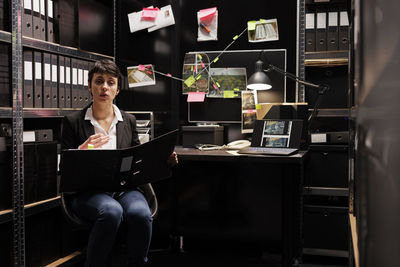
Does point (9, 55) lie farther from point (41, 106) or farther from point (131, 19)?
point (131, 19)

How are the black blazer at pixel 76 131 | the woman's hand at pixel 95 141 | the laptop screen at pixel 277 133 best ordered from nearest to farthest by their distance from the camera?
the woman's hand at pixel 95 141
the black blazer at pixel 76 131
the laptop screen at pixel 277 133

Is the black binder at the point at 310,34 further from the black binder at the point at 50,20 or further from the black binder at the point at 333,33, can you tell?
the black binder at the point at 50,20

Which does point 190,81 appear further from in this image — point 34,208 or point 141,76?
point 34,208

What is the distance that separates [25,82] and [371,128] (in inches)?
77.6

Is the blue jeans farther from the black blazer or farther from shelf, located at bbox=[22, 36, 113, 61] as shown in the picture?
A: shelf, located at bbox=[22, 36, 113, 61]

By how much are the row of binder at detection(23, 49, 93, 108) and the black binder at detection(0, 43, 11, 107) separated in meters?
0.13

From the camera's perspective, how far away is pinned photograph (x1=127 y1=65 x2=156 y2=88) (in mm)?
2931

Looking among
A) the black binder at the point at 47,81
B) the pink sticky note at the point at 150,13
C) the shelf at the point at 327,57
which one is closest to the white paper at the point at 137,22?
the pink sticky note at the point at 150,13

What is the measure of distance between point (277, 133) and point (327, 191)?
530 millimetres

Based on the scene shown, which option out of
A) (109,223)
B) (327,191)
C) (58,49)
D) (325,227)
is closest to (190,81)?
(58,49)

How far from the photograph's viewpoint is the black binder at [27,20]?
2.13 m

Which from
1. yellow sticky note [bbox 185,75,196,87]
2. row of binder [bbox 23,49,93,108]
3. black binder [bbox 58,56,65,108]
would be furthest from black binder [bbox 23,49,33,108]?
yellow sticky note [bbox 185,75,196,87]

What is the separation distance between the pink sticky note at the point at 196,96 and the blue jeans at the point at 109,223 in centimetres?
115

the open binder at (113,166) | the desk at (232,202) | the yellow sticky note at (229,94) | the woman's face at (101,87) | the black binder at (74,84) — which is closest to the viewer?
the open binder at (113,166)
